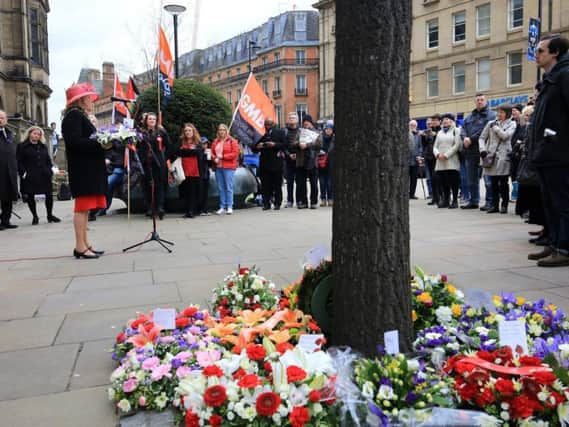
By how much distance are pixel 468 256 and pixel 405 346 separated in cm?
367

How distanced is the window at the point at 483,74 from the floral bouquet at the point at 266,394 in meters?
37.0

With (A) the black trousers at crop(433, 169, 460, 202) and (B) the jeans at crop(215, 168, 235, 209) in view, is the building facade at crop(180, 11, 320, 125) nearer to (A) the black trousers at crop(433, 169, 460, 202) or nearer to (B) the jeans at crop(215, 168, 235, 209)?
(A) the black trousers at crop(433, 169, 460, 202)

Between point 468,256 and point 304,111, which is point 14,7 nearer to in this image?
point 468,256

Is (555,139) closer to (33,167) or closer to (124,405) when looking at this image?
(124,405)

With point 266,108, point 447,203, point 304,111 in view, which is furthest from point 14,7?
point 304,111

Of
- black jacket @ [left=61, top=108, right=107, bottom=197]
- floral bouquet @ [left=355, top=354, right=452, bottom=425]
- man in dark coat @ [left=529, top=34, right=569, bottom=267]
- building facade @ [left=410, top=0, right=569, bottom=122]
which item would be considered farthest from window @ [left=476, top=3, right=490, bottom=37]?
floral bouquet @ [left=355, top=354, right=452, bottom=425]

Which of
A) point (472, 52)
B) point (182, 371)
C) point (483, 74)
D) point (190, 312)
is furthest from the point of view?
point (472, 52)

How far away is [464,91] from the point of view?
3759 centimetres

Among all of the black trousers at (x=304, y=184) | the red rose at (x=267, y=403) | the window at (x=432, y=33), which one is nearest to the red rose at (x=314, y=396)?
the red rose at (x=267, y=403)

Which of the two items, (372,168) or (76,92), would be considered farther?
(76,92)

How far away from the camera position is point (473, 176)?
445 inches

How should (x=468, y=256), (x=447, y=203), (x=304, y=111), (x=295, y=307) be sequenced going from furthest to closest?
(x=304, y=111), (x=447, y=203), (x=468, y=256), (x=295, y=307)

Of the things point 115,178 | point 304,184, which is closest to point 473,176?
point 304,184

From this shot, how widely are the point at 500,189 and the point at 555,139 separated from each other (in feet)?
17.8
